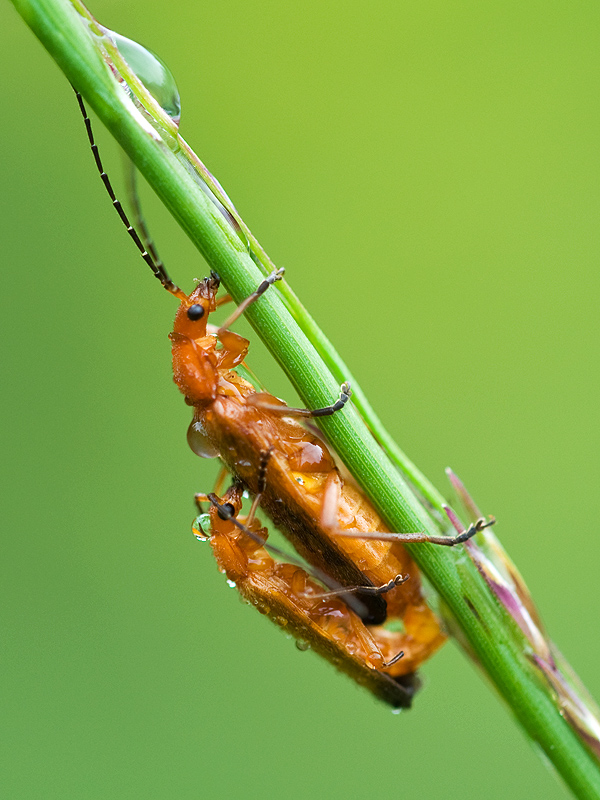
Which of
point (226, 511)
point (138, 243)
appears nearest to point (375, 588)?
point (226, 511)

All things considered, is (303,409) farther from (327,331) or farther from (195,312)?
(327,331)

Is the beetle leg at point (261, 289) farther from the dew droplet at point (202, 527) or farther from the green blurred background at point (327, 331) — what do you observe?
the green blurred background at point (327, 331)

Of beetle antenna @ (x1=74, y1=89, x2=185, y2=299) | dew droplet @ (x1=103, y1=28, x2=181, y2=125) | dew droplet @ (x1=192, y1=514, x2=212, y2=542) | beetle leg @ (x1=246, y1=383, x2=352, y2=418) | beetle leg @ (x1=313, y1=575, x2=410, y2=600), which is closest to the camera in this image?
dew droplet @ (x1=103, y1=28, x2=181, y2=125)

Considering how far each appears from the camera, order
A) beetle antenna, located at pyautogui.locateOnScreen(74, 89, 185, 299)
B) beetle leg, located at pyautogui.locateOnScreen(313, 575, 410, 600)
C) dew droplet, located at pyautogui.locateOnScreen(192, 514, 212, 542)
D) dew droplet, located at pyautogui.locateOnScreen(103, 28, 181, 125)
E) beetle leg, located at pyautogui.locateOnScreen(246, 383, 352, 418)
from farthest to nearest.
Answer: dew droplet, located at pyautogui.locateOnScreen(192, 514, 212, 542), beetle leg, located at pyautogui.locateOnScreen(313, 575, 410, 600), beetle antenna, located at pyautogui.locateOnScreen(74, 89, 185, 299), beetle leg, located at pyautogui.locateOnScreen(246, 383, 352, 418), dew droplet, located at pyautogui.locateOnScreen(103, 28, 181, 125)

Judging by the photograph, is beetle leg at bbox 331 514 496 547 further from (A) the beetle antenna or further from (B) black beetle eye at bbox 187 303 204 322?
(A) the beetle antenna

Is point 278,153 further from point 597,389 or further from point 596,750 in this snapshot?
point 596,750

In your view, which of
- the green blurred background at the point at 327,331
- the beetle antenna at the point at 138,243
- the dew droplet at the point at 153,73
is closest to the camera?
the dew droplet at the point at 153,73

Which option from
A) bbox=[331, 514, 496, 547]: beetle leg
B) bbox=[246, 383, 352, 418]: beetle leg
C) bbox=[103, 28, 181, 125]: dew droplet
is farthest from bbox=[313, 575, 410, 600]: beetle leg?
bbox=[103, 28, 181, 125]: dew droplet

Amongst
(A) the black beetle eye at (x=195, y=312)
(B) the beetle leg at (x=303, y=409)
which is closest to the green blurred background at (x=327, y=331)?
(B) the beetle leg at (x=303, y=409)
